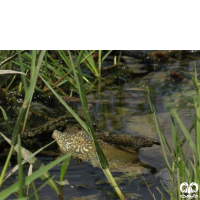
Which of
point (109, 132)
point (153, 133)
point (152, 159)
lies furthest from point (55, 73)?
point (152, 159)

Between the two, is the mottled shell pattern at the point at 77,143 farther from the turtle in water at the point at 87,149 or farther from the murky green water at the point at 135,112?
the murky green water at the point at 135,112

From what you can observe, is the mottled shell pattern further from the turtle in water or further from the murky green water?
the murky green water

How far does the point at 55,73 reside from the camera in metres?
4.32

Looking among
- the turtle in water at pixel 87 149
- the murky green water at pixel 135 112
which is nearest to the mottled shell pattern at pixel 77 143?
the turtle in water at pixel 87 149

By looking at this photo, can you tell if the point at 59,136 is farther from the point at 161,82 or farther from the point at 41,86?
the point at 161,82

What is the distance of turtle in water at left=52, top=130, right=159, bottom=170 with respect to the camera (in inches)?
→ 123

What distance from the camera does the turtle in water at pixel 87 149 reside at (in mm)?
3125

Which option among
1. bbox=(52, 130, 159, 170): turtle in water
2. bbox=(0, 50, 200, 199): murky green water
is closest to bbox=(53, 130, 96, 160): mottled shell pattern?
bbox=(52, 130, 159, 170): turtle in water

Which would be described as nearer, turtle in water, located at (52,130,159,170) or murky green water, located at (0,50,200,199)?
murky green water, located at (0,50,200,199)

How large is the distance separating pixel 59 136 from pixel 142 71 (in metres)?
2.62

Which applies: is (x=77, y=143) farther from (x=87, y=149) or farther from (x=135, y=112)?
(x=135, y=112)

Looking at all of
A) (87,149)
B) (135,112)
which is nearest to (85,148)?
(87,149)

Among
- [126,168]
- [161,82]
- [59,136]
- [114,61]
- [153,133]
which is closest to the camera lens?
[126,168]
